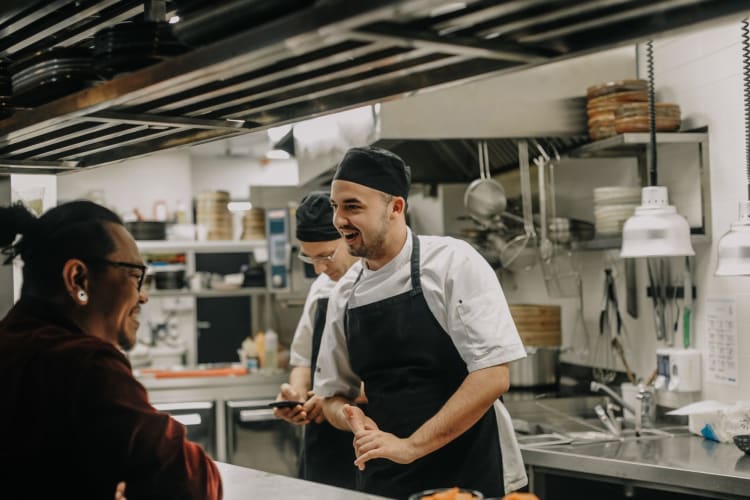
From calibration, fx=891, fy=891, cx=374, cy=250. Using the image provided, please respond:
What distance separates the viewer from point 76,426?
1.53 m

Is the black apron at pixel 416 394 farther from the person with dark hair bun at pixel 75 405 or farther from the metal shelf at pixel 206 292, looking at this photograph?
the metal shelf at pixel 206 292

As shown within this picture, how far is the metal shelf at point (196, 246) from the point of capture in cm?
804

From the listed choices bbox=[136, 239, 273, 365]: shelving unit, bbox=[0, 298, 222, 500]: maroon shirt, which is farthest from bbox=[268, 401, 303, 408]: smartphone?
bbox=[136, 239, 273, 365]: shelving unit

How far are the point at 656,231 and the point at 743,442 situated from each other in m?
0.81

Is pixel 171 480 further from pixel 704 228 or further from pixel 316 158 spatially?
pixel 316 158

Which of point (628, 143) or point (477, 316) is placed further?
point (628, 143)

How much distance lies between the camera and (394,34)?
140 cm

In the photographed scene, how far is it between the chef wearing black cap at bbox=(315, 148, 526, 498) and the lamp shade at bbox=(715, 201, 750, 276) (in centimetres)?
94

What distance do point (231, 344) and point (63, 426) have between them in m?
8.49

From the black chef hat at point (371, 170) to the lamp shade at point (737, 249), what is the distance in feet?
3.97

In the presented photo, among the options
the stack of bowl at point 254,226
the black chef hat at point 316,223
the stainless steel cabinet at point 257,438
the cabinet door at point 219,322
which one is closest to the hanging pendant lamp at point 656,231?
the black chef hat at point 316,223

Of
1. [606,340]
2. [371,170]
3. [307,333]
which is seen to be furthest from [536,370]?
[371,170]

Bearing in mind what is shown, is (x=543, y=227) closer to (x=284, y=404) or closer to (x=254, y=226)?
(x=284, y=404)

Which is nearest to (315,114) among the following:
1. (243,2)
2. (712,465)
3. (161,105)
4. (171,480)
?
(161,105)
